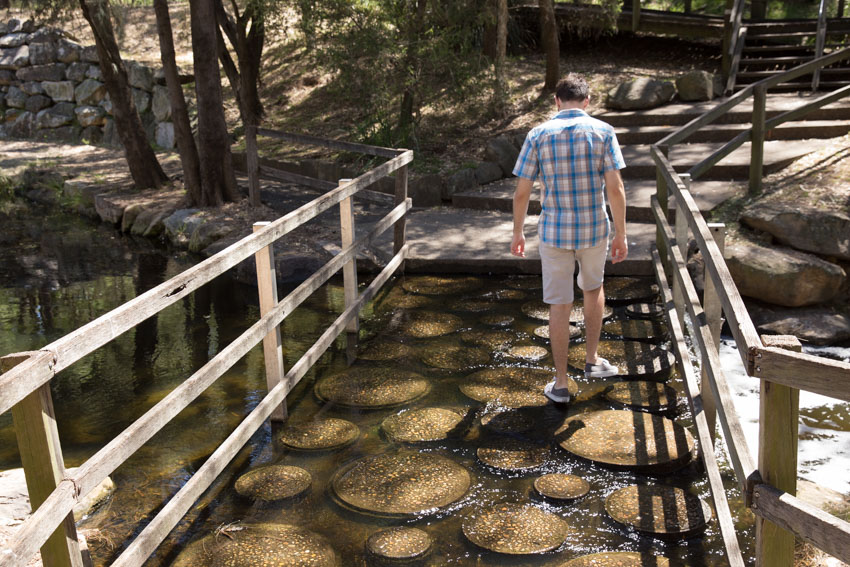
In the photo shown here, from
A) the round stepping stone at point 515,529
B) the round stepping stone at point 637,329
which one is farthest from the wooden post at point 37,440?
the round stepping stone at point 637,329

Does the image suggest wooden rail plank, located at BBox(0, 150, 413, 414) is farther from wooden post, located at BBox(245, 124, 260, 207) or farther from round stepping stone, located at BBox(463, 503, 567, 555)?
wooden post, located at BBox(245, 124, 260, 207)

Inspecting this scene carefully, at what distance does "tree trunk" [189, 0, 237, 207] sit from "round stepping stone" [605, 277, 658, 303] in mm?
6257

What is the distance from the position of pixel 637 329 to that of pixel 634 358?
666 mm

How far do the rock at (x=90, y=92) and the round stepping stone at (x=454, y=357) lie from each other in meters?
16.8

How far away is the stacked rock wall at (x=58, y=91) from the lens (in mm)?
19453

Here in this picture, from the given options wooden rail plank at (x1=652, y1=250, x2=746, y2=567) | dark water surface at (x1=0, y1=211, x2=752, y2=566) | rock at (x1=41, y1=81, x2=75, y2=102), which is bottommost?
dark water surface at (x1=0, y1=211, x2=752, y2=566)

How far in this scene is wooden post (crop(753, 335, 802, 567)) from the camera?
95.7 inches

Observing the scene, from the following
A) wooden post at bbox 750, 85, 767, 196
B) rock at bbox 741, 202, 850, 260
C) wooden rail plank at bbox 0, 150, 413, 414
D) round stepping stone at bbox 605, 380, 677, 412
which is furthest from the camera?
wooden post at bbox 750, 85, 767, 196

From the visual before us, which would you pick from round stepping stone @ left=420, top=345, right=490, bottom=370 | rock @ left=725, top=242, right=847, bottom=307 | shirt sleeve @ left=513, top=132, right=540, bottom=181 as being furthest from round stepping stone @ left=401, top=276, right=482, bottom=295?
shirt sleeve @ left=513, top=132, right=540, bottom=181

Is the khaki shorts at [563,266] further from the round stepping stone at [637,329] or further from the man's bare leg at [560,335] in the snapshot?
the round stepping stone at [637,329]

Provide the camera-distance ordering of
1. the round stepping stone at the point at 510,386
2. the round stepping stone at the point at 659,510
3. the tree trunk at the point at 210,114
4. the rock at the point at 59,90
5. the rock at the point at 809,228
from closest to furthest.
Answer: the round stepping stone at the point at 659,510 → the round stepping stone at the point at 510,386 → the rock at the point at 809,228 → the tree trunk at the point at 210,114 → the rock at the point at 59,90

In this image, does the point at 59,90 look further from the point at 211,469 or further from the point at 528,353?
the point at 211,469

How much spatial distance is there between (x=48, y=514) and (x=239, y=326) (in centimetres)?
513

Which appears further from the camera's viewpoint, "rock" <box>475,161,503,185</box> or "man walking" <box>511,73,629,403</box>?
"rock" <box>475,161,503,185</box>
